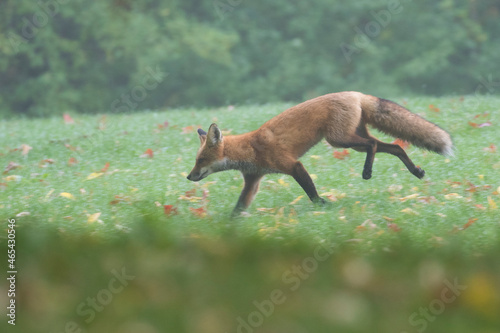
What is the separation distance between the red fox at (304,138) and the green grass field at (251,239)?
15.0 inches

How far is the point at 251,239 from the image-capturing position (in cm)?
260

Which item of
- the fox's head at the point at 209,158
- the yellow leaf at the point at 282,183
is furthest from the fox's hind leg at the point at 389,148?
the fox's head at the point at 209,158

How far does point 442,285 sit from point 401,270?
0.14 metres

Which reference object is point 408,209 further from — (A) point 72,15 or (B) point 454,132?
(A) point 72,15

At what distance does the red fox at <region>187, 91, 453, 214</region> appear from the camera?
6129 mm

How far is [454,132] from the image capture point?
9.88 m

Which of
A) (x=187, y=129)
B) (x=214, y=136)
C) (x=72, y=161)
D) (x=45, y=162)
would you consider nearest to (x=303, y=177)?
(x=214, y=136)

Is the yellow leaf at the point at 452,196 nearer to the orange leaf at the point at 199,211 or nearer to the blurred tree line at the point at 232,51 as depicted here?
the orange leaf at the point at 199,211

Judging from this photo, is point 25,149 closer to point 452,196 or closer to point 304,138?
point 304,138

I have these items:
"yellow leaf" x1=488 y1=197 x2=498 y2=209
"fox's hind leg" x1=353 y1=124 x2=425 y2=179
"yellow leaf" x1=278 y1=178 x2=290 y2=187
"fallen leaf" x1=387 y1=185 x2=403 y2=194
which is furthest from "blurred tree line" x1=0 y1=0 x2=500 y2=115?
"yellow leaf" x1=488 y1=197 x2=498 y2=209

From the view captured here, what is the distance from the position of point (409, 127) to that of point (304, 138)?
3.19 feet

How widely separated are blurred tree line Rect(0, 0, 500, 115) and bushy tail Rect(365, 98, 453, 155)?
18.8 metres

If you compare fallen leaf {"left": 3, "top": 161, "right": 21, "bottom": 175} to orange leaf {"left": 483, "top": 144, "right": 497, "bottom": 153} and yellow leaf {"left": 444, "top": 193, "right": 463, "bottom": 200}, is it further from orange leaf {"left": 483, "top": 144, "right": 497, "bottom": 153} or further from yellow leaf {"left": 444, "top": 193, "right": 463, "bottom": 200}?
orange leaf {"left": 483, "top": 144, "right": 497, "bottom": 153}

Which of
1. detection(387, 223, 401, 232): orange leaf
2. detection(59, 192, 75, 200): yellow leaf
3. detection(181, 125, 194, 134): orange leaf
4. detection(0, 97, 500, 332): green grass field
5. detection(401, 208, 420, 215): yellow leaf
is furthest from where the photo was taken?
detection(181, 125, 194, 134): orange leaf
